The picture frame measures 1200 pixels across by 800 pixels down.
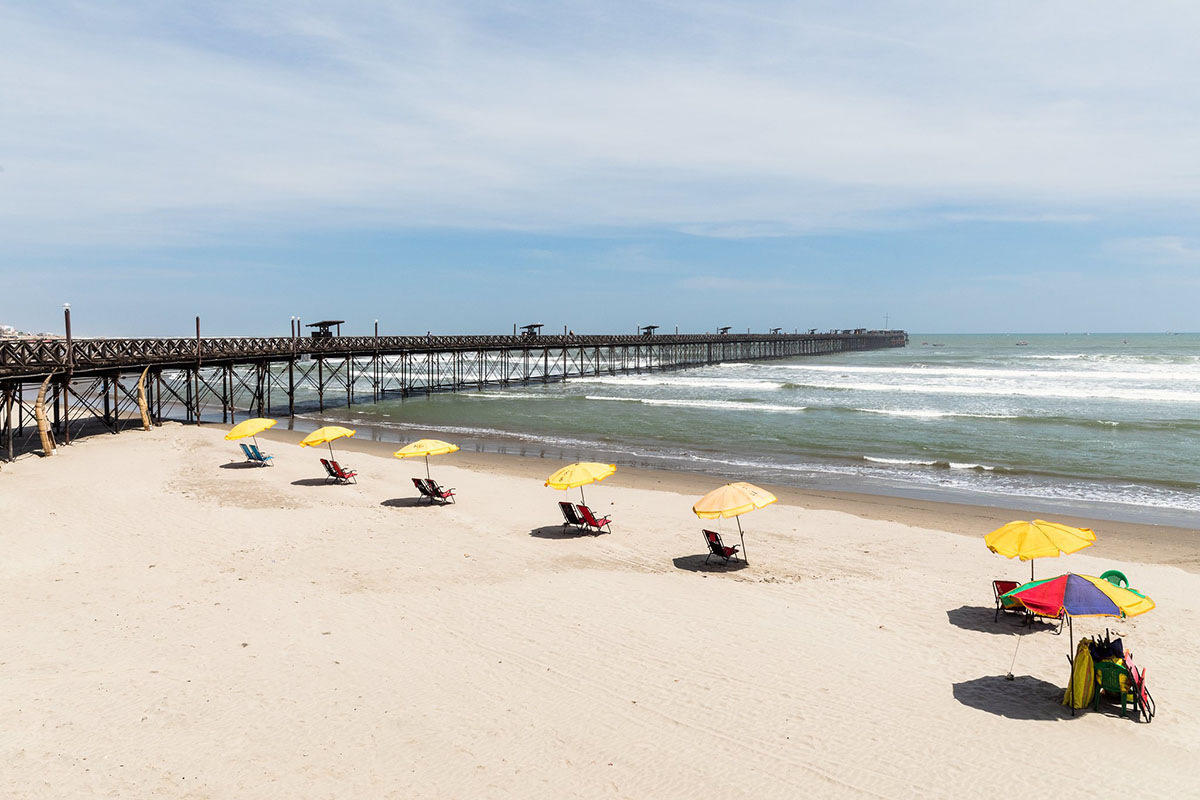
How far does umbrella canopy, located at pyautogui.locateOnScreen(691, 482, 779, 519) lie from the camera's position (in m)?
10.6

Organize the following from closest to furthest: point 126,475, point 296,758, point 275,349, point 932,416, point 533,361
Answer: point 296,758, point 126,475, point 932,416, point 275,349, point 533,361

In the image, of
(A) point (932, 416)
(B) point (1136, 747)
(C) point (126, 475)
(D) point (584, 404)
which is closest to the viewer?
(B) point (1136, 747)

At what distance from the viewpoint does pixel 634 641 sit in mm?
8039

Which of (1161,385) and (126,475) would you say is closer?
(126,475)

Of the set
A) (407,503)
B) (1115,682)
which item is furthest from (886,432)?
(1115,682)

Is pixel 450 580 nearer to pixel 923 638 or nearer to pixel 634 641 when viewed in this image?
pixel 634 641

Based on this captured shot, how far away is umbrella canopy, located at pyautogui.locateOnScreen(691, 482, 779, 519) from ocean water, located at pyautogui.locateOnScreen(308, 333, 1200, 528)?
8.16 m

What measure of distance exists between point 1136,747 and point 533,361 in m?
85.7

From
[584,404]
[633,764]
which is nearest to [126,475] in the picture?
[633,764]

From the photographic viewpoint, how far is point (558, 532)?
520 inches

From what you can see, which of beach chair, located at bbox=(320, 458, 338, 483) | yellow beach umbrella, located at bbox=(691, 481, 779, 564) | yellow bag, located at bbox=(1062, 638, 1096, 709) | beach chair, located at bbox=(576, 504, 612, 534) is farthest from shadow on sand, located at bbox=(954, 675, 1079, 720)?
beach chair, located at bbox=(320, 458, 338, 483)

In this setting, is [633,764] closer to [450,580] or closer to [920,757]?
[920,757]

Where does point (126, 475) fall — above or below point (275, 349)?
below

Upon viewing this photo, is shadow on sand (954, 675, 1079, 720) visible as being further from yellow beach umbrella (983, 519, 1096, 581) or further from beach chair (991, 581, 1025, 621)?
beach chair (991, 581, 1025, 621)
